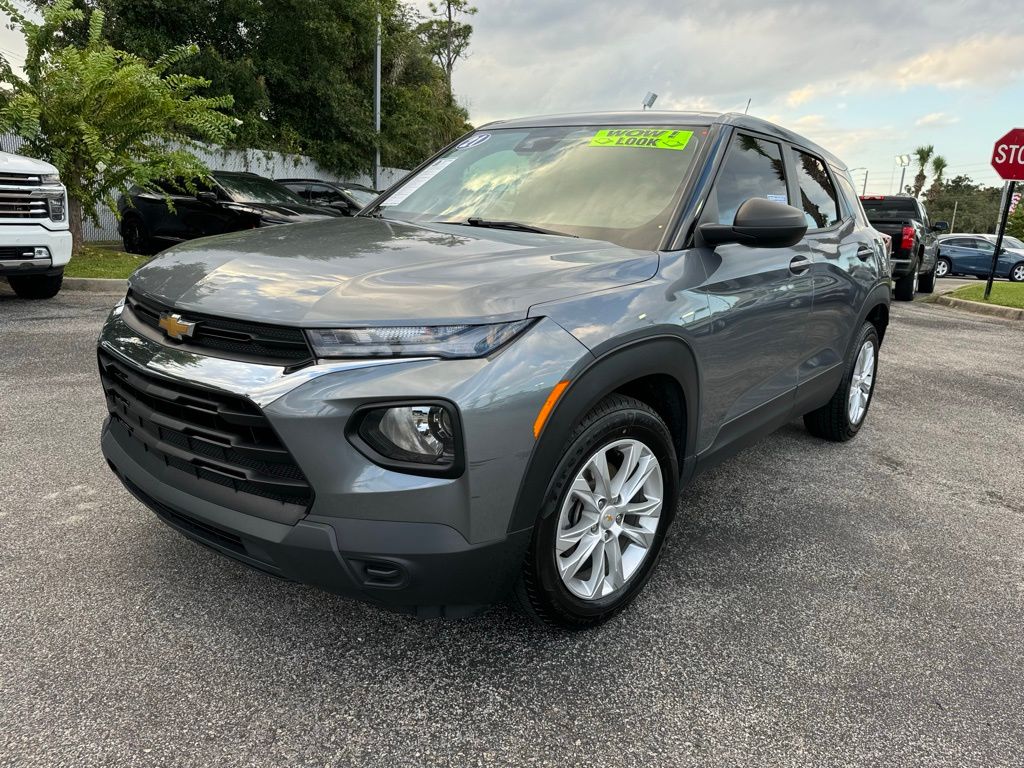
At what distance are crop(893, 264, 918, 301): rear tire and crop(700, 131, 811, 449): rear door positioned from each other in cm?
1141

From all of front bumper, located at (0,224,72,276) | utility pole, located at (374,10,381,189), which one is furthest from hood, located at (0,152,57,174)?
utility pole, located at (374,10,381,189)

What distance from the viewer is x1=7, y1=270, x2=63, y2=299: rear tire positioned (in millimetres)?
7977

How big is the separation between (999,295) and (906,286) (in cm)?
214

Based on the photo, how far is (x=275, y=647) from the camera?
2281 millimetres

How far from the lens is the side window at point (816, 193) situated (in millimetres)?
3781

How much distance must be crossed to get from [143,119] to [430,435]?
9.87 meters

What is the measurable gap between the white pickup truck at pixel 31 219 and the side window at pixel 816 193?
Result: 666 centimetres

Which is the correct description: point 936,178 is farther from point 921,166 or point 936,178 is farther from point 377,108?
point 377,108

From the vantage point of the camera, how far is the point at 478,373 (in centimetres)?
188

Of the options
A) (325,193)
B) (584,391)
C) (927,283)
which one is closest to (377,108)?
(325,193)

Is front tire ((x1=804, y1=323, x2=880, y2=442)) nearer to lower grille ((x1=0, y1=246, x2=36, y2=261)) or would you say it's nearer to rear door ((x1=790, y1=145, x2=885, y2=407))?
rear door ((x1=790, y1=145, x2=885, y2=407))

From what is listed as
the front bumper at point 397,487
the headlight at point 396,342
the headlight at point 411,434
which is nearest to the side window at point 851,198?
the front bumper at point 397,487

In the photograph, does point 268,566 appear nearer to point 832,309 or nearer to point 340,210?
point 832,309

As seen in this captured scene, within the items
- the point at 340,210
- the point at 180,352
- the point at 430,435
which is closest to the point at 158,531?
the point at 180,352
